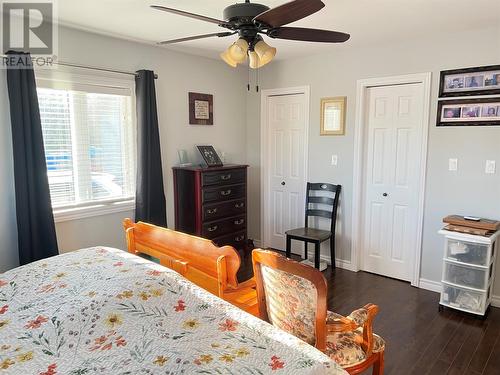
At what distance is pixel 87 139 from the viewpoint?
10.9ft

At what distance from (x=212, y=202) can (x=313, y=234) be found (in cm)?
115

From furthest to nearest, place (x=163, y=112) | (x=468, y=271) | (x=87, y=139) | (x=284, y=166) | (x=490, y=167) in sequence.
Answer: (x=284, y=166), (x=163, y=112), (x=87, y=139), (x=490, y=167), (x=468, y=271)

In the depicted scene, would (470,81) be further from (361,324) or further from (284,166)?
(361,324)

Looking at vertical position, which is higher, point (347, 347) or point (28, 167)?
point (28, 167)

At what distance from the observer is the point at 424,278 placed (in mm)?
3625

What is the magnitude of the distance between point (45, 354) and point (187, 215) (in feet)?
8.70

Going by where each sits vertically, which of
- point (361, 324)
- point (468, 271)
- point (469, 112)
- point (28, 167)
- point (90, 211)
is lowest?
point (468, 271)

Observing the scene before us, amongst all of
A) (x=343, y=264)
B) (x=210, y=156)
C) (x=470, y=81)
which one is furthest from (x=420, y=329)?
(x=210, y=156)

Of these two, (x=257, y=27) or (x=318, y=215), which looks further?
(x=318, y=215)

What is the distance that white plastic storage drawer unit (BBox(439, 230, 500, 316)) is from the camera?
9.68ft

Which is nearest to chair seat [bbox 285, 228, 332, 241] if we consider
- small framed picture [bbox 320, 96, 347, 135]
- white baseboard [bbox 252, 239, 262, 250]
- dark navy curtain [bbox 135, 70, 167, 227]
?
white baseboard [bbox 252, 239, 262, 250]

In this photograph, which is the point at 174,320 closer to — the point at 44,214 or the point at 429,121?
the point at 44,214

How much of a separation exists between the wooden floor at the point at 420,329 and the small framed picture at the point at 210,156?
70.3 inches

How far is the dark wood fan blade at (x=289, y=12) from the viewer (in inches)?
63.2
